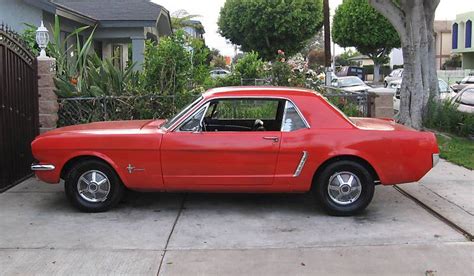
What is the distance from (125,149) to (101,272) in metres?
1.91

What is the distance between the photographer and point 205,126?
22.3ft

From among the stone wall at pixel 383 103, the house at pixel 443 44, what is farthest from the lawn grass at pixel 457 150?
the house at pixel 443 44

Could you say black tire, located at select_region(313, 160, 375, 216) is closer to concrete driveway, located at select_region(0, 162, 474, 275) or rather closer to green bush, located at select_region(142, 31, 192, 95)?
concrete driveway, located at select_region(0, 162, 474, 275)

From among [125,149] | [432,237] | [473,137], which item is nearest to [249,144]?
[125,149]

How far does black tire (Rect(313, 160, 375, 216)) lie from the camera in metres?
6.30

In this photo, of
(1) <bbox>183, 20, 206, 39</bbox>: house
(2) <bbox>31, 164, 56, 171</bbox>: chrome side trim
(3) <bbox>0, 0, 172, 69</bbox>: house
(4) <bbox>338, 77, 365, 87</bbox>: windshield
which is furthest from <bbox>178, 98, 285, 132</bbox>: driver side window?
(1) <bbox>183, 20, 206, 39</bbox>: house

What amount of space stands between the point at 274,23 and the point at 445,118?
24544 mm

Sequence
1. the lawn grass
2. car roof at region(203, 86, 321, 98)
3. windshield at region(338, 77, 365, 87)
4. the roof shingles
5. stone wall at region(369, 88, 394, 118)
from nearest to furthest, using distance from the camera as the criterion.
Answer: car roof at region(203, 86, 321, 98), the lawn grass, stone wall at region(369, 88, 394, 118), the roof shingles, windshield at region(338, 77, 365, 87)

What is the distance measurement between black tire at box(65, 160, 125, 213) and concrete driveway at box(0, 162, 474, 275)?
0.38 feet

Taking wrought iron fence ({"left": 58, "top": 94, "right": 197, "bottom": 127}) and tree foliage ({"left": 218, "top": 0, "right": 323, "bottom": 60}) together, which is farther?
tree foliage ({"left": 218, "top": 0, "right": 323, "bottom": 60})

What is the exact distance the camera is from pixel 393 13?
1344cm

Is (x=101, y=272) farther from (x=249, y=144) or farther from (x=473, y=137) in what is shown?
(x=473, y=137)

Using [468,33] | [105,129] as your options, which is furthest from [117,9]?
[468,33]

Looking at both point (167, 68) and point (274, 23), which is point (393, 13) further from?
point (274, 23)
